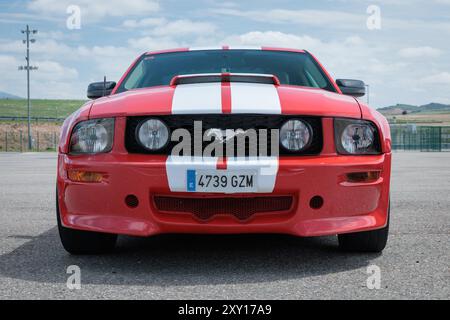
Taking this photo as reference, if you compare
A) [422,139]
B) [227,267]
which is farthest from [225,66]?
[422,139]

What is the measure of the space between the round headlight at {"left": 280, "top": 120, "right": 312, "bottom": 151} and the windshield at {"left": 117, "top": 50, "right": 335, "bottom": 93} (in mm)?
1265

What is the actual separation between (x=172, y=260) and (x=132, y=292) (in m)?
0.73

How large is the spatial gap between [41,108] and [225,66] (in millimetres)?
95602

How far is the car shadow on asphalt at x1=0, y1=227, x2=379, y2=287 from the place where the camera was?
11.1ft

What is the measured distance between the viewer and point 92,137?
12.0ft

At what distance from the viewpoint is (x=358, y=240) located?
3.86 meters

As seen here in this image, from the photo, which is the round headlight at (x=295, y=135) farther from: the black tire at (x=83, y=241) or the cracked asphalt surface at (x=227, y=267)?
the black tire at (x=83, y=241)

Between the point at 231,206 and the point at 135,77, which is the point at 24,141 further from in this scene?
the point at 231,206

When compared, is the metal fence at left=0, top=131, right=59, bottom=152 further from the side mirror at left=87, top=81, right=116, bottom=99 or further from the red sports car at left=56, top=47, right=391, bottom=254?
the red sports car at left=56, top=47, right=391, bottom=254

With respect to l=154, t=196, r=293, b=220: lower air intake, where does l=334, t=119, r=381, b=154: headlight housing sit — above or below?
above

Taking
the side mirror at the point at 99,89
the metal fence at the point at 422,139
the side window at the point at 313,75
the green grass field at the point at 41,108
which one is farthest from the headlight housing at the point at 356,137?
the green grass field at the point at 41,108

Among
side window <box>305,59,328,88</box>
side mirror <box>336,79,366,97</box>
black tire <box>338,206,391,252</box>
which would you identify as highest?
side window <box>305,59,328,88</box>

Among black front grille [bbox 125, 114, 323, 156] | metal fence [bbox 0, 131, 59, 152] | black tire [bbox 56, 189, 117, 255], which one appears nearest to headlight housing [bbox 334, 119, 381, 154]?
black front grille [bbox 125, 114, 323, 156]
